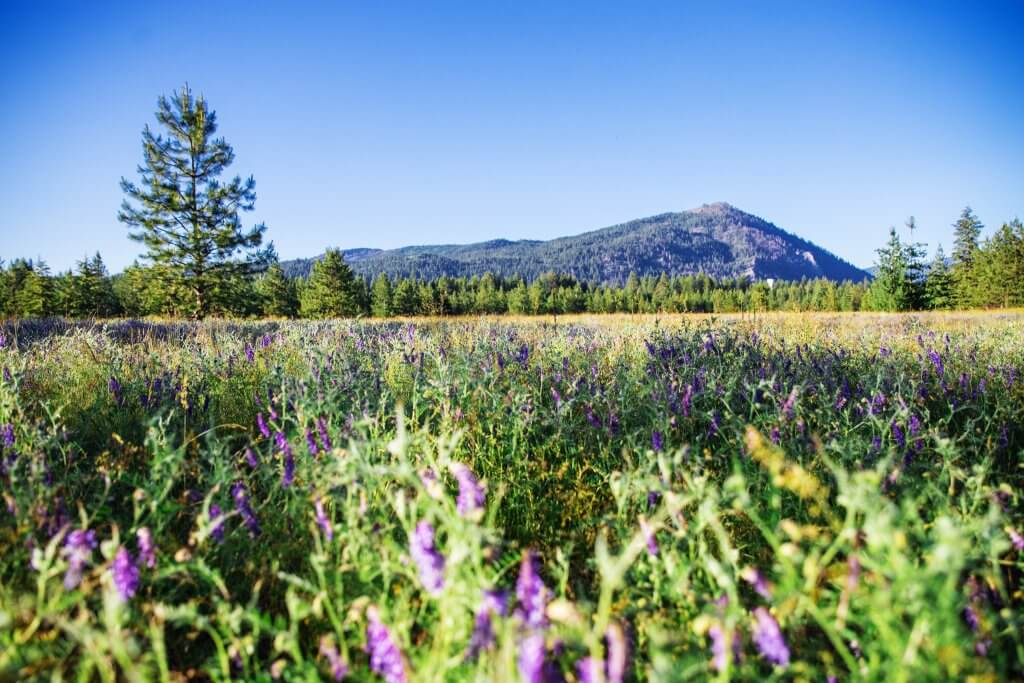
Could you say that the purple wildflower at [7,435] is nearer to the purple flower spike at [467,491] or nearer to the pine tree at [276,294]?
the purple flower spike at [467,491]

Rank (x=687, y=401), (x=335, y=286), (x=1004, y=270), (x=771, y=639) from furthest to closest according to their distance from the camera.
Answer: (x=335, y=286)
(x=1004, y=270)
(x=687, y=401)
(x=771, y=639)

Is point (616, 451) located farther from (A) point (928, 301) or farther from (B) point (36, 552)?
(A) point (928, 301)

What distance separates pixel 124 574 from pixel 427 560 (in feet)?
2.97

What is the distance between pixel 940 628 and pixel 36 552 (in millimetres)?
2281

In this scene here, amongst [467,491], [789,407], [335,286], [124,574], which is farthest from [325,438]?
[335,286]

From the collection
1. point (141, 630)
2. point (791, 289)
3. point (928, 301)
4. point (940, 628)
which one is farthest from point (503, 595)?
point (791, 289)

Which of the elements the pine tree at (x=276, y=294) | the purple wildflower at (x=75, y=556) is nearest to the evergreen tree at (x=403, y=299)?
the pine tree at (x=276, y=294)

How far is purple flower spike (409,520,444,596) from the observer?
3.97 feet

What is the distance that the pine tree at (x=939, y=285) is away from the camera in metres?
42.1

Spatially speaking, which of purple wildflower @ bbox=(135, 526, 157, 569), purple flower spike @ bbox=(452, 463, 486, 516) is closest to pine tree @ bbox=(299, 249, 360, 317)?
purple wildflower @ bbox=(135, 526, 157, 569)

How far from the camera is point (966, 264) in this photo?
153ft

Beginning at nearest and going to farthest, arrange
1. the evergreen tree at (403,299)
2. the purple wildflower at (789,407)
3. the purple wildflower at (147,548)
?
the purple wildflower at (147,548) → the purple wildflower at (789,407) → the evergreen tree at (403,299)

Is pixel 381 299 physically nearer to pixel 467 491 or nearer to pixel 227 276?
pixel 227 276

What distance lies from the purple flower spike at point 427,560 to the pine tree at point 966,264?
54.8 m
